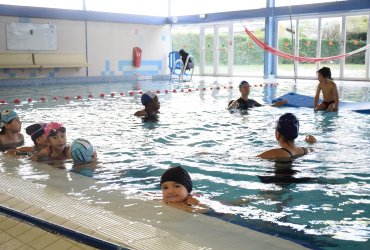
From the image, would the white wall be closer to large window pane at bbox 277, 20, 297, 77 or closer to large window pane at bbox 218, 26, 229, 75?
large window pane at bbox 218, 26, 229, 75

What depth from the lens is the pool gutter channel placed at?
7.19 ft

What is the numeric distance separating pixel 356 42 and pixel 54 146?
1675 cm

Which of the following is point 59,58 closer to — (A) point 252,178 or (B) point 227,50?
(B) point 227,50

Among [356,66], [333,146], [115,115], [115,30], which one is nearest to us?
[333,146]

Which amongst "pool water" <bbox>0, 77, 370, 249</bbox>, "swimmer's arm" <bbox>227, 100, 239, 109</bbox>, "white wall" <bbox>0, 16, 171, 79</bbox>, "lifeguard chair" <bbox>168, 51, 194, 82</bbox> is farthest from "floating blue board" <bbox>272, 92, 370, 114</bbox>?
"white wall" <bbox>0, 16, 171, 79</bbox>

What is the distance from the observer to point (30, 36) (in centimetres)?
1816

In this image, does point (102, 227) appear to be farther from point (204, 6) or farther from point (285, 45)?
point (204, 6)

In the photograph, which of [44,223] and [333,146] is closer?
[44,223]

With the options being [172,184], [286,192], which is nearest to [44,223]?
[172,184]

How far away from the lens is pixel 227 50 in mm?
23391

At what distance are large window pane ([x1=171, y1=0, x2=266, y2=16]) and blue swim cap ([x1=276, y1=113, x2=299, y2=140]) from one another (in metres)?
18.6

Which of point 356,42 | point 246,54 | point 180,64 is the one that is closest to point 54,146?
point 180,64

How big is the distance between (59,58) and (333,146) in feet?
51.3

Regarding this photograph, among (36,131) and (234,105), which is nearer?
(36,131)
